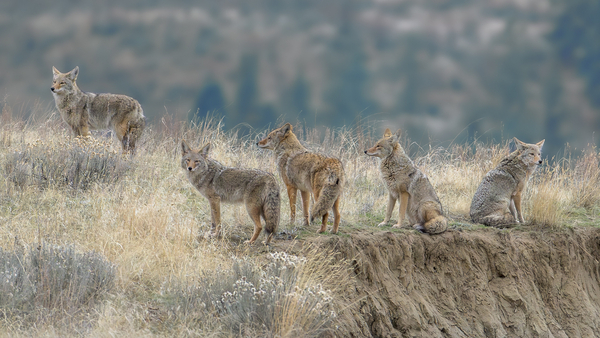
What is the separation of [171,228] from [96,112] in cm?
581

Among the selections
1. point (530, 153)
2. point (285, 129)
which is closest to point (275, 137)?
point (285, 129)

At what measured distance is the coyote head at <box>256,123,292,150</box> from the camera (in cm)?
820

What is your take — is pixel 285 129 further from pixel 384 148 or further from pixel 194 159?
pixel 384 148

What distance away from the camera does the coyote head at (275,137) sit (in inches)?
323

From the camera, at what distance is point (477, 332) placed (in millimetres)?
8414

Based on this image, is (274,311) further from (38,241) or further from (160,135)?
(160,135)

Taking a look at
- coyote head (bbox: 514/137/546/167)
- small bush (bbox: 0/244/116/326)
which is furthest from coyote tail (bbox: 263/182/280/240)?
coyote head (bbox: 514/137/546/167)

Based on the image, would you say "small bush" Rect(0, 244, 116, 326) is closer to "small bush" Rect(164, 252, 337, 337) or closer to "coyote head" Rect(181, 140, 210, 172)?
"small bush" Rect(164, 252, 337, 337)

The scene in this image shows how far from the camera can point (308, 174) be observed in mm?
7516

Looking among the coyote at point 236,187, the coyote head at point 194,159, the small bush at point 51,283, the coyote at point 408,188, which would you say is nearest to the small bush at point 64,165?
the coyote head at point 194,159

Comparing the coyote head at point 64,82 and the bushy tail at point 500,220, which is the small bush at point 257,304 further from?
the coyote head at point 64,82

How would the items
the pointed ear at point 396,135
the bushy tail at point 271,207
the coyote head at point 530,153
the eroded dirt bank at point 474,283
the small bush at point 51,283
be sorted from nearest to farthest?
the small bush at point 51,283 < the bushy tail at point 271,207 < the eroded dirt bank at point 474,283 < the pointed ear at point 396,135 < the coyote head at point 530,153

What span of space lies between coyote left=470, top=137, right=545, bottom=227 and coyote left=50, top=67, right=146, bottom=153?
7.69 m

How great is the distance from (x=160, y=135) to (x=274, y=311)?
33.4 ft
